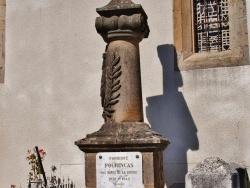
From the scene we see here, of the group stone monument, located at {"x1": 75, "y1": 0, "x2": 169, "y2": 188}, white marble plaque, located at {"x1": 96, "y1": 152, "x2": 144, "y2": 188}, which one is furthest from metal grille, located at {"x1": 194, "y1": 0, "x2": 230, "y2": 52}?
white marble plaque, located at {"x1": 96, "y1": 152, "x2": 144, "y2": 188}

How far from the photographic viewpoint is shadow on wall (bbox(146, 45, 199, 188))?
6945mm

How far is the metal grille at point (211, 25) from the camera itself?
23.8 ft

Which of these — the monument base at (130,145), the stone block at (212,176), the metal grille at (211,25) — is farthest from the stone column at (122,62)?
the metal grille at (211,25)

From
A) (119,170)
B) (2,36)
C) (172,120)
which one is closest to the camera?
(119,170)

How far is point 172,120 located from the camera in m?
7.07

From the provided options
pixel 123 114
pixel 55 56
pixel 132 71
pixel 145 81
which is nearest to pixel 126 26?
pixel 132 71

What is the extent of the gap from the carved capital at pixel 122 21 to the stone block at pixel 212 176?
1708 millimetres

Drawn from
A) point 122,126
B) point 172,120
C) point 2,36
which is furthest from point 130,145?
point 2,36

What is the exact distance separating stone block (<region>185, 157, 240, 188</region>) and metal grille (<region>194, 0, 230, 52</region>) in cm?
248

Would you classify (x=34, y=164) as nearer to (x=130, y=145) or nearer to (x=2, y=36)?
(x=2, y=36)

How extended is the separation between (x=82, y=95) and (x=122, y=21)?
7.57 ft

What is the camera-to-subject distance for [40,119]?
7.63m

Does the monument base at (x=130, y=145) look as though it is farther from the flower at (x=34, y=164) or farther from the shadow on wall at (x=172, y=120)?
the flower at (x=34, y=164)

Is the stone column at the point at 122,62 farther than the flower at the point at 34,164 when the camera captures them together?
No
